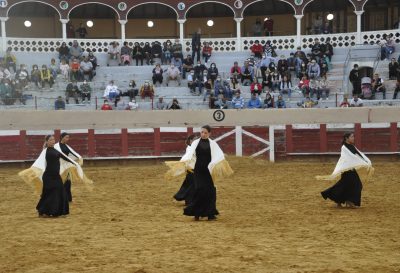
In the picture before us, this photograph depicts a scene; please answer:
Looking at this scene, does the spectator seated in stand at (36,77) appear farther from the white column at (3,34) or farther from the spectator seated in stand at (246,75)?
the spectator seated in stand at (246,75)

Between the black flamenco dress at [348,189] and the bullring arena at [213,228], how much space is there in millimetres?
215

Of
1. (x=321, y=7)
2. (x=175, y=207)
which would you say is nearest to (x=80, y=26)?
(x=321, y=7)

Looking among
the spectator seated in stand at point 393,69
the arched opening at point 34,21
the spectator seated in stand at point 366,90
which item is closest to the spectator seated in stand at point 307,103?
the spectator seated in stand at point 366,90

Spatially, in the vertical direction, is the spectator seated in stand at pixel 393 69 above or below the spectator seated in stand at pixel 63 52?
below

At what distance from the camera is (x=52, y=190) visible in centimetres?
1033

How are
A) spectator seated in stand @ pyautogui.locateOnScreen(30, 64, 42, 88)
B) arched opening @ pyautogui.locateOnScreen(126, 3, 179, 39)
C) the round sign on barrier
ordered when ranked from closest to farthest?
the round sign on barrier
spectator seated in stand @ pyautogui.locateOnScreen(30, 64, 42, 88)
arched opening @ pyautogui.locateOnScreen(126, 3, 179, 39)

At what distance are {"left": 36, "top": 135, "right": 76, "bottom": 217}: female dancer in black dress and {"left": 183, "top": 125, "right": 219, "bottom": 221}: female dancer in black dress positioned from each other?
1.93 metres

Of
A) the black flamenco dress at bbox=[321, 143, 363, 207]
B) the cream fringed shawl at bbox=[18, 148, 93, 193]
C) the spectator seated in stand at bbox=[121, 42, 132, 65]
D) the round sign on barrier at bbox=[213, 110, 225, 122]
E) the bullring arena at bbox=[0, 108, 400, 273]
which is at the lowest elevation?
the bullring arena at bbox=[0, 108, 400, 273]

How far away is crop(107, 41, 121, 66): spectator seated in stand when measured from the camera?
2633 cm

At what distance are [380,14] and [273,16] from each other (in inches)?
176

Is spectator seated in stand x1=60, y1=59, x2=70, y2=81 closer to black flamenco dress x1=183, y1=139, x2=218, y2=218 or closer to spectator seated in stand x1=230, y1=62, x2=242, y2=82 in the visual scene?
spectator seated in stand x1=230, y1=62, x2=242, y2=82

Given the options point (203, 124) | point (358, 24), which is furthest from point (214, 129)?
point (358, 24)

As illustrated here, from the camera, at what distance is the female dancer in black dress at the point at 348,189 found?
35.3 ft

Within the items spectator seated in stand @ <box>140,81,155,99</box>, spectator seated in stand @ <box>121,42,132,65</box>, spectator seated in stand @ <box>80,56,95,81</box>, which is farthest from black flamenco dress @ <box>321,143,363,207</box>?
A: spectator seated in stand @ <box>121,42,132,65</box>
